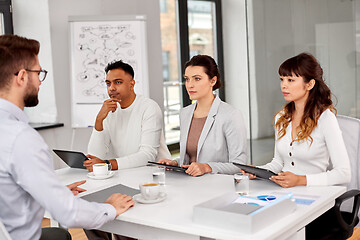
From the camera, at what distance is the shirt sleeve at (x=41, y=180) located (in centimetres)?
158

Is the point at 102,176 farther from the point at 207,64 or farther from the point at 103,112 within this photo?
the point at 207,64

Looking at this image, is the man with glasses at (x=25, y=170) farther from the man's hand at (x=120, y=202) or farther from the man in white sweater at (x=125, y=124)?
the man in white sweater at (x=125, y=124)

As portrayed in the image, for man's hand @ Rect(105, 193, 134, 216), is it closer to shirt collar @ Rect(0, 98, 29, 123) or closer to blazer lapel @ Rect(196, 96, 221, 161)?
shirt collar @ Rect(0, 98, 29, 123)

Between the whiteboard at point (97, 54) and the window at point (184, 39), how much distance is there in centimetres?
117

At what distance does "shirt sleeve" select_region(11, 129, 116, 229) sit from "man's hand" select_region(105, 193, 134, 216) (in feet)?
0.66

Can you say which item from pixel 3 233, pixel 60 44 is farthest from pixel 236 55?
pixel 3 233

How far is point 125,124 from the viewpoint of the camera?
3.19 metres

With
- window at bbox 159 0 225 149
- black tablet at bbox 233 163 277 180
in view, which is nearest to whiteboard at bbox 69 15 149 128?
window at bbox 159 0 225 149

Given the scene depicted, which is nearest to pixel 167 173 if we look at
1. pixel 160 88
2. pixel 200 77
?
pixel 200 77

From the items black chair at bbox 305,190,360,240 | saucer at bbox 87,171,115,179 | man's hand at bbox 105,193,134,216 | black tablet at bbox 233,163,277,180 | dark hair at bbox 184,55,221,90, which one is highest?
dark hair at bbox 184,55,221,90

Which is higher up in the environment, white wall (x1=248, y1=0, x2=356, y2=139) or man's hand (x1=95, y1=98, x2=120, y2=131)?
white wall (x1=248, y1=0, x2=356, y2=139)

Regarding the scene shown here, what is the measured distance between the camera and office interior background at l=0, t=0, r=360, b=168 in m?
4.25

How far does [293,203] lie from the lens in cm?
174

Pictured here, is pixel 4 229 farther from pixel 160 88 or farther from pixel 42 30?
pixel 160 88
